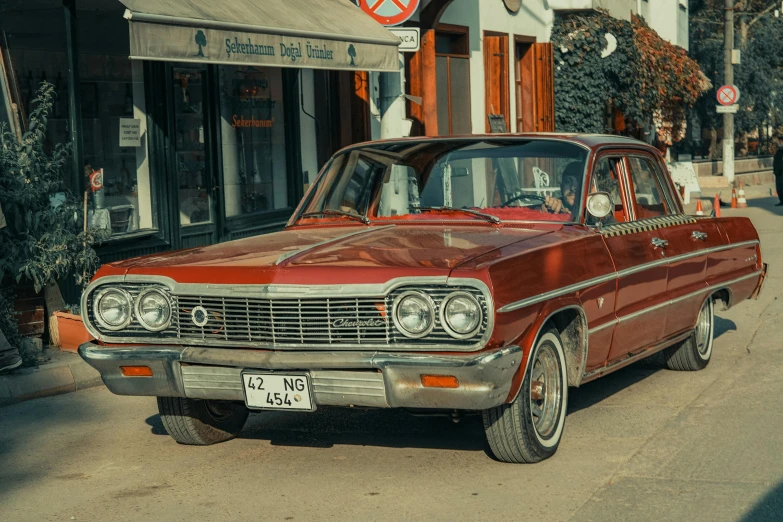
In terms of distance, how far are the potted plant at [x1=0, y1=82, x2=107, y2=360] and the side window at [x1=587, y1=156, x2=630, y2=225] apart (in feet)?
13.9

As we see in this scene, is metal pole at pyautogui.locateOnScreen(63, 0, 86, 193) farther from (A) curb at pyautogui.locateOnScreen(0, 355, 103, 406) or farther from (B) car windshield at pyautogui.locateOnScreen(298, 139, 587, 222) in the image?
(B) car windshield at pyautogui.locateOnScreen(298, 139, 587, 222)

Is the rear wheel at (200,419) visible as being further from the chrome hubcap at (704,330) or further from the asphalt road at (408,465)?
the chrome hubcap at (704,330)

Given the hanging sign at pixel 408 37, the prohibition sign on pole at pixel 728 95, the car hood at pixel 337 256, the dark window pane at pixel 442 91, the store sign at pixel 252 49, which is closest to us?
the car hood at pixel 337 256

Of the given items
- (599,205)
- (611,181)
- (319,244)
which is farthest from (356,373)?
(611,181)

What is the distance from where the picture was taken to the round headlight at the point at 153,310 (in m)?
5.87

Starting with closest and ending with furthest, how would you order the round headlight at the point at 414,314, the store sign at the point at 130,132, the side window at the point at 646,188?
the round headlight at the point at 414,314
the side window at the point at 646,188
the store sign at the point at 130,132

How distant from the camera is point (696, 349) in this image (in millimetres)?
8367

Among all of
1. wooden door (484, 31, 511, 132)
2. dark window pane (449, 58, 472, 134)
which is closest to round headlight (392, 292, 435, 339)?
dark window pane (449, 58, 472, 134)

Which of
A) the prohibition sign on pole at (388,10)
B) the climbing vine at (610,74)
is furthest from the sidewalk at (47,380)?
the climbing vine at (610,74)

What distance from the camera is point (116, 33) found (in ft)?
38.9

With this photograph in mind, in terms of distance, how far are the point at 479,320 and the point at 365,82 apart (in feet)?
37.2

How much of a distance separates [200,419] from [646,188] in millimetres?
3203

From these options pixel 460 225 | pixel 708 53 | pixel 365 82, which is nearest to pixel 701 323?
pixel 460 225

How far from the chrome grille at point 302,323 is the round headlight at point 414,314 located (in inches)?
1.1
